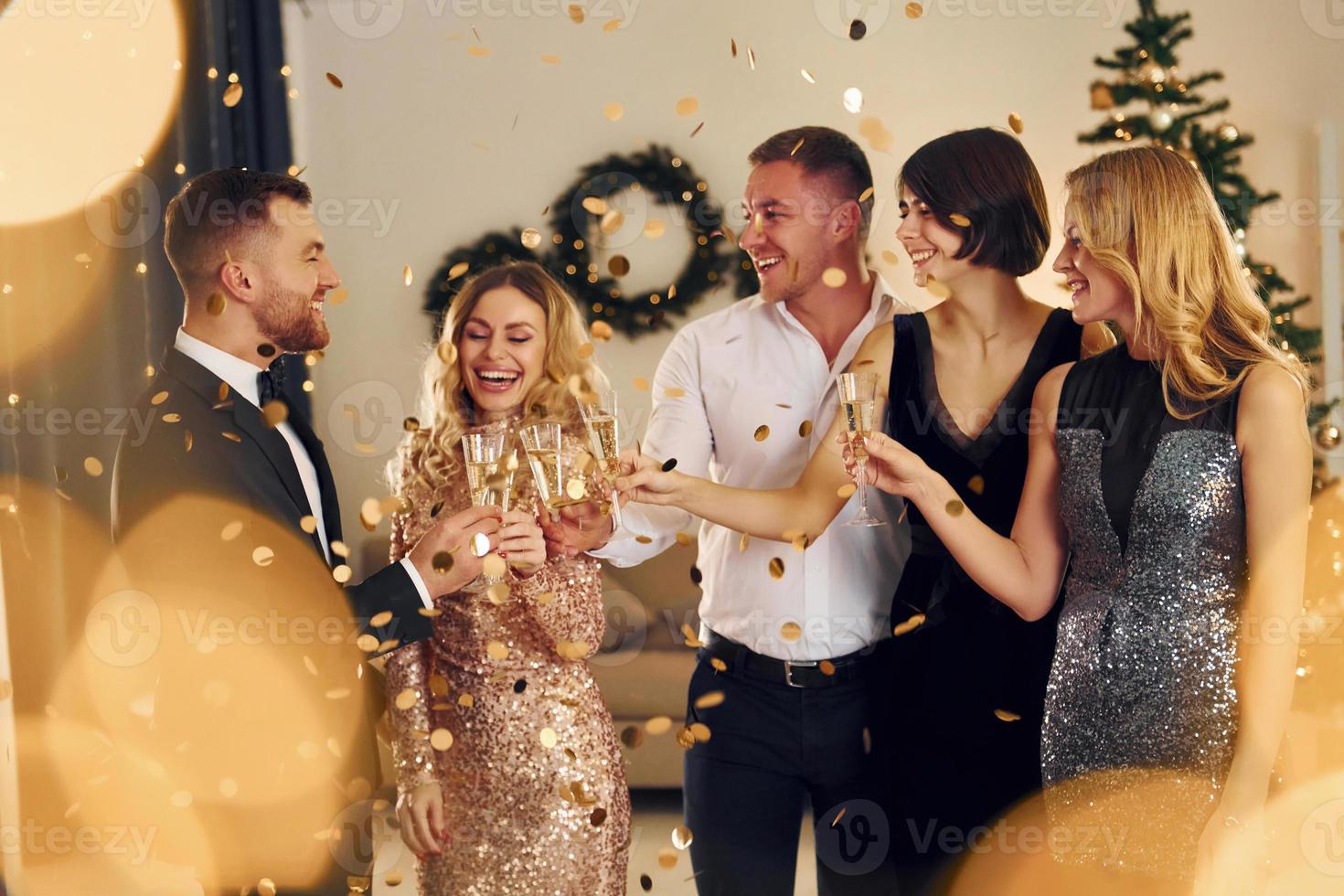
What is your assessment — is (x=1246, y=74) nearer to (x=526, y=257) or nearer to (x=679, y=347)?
(x=526, y=257)

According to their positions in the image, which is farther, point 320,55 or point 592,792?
point 320,55

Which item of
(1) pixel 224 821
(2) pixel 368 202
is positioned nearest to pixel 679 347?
(1) pixel 224 821

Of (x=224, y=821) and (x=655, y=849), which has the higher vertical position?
(x=224, y=821)

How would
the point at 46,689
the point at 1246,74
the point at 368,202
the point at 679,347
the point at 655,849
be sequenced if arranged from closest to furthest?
1. the point at 679,347
2. the point at 46,689
3. the point at 655,849
4. the point at 1246,74
5. the point at 368,202

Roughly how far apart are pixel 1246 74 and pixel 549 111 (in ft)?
9.37

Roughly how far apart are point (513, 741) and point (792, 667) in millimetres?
511

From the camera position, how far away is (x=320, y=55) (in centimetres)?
491

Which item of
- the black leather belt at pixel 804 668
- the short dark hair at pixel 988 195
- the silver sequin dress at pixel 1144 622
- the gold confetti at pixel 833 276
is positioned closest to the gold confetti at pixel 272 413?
the black leather belt at pixel 804 668

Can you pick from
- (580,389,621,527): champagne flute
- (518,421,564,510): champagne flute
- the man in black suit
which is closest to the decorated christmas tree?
(580,389,621,527): champagne flute

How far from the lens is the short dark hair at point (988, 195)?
79.9 inches

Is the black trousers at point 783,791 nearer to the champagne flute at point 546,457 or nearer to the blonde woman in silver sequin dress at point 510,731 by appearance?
the blonde woman in silver sequin dress at point 510,731

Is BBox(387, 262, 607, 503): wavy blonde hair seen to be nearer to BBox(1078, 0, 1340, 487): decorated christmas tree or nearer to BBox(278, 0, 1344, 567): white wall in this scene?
BBox(1078, 0, 1340, 487): decorated christmas tree

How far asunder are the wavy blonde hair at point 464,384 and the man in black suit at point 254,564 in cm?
12

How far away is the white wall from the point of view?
183 inches
